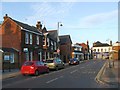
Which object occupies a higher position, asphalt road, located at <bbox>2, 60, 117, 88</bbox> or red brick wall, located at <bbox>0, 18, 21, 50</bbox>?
red brick wall, located at <bbox>0, 18, 21, 50</bbox>

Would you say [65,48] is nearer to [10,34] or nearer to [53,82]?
[10,34]

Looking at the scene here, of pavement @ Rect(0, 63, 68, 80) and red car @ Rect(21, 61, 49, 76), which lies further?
red car @ Rect(21, 61, 49, 76)

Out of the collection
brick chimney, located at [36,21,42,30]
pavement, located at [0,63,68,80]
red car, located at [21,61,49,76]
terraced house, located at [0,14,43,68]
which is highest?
brick chimney, located at [36,21,42,30]

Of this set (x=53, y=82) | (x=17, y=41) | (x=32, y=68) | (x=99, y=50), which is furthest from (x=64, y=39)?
(x=99, y=50)

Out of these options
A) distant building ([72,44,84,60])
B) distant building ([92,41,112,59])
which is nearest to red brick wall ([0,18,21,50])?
distant building ([72,44,84,60])

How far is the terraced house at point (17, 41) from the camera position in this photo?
130 feet

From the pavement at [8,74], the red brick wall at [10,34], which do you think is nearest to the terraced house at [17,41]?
the red brick wall at [10,34]

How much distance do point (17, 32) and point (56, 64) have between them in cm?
985

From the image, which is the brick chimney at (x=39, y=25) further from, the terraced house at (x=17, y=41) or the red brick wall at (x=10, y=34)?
the red brick wall at (x=10, y=34)

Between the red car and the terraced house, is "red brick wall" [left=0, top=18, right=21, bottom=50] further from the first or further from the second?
the red car

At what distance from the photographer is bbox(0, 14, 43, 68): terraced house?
39638 millimetres

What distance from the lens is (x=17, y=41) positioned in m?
41.1

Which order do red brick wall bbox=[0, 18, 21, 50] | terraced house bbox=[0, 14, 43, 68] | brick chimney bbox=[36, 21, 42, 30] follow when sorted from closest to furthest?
1. terraced house bbox=[0, 14, 43, 68]
2. red brick wall bbox=[0, 18, 21, 50]
3. brick chimney bbox=[36, 21, 42, 30]

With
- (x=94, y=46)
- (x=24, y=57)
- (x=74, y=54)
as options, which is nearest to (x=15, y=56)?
(x=24, y=57)
